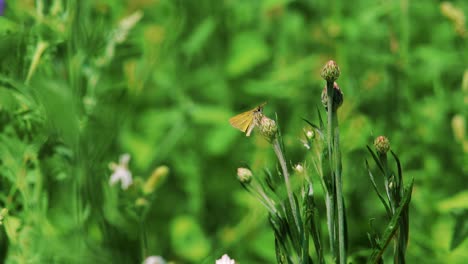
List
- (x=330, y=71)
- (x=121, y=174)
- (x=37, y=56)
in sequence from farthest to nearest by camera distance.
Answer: (x=121, y=174) < (x=37, y=56) < (x=330, y=71)

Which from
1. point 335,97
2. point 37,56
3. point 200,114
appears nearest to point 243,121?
point 335,97

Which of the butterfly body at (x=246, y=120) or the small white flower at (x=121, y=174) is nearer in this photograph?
the butterfly body at (x=246, y=120)

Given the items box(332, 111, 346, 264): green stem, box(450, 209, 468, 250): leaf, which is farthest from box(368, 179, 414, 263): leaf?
box(450, 209, 468, 250): leaf

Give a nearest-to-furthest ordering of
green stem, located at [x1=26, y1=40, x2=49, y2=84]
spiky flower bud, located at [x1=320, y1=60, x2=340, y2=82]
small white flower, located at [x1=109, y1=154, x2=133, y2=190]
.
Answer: spiky flower bud, located at [x1=320, y1=60, x2=340, y2=82] → green stem, located at [x1=26, y1=40, x2=49, y2=84] → small white flower, located at [x1=109, y1=154, x2=133, y2=190]

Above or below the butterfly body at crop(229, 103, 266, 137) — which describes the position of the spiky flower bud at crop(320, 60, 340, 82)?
below

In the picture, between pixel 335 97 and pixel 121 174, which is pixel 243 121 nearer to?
pixel 335 97

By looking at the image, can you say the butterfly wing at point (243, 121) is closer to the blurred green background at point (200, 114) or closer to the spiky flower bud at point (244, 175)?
the spiky flower bud at point (244, 175)

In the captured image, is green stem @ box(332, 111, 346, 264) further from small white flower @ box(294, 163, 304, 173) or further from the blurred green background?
the blurred green background

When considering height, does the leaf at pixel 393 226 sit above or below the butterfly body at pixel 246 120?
below

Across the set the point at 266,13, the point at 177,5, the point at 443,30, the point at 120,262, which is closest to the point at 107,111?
the point at 120,262

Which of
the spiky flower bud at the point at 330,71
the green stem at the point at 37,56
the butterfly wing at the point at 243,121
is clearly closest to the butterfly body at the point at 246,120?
the butterfly wing at the point at 243,121
